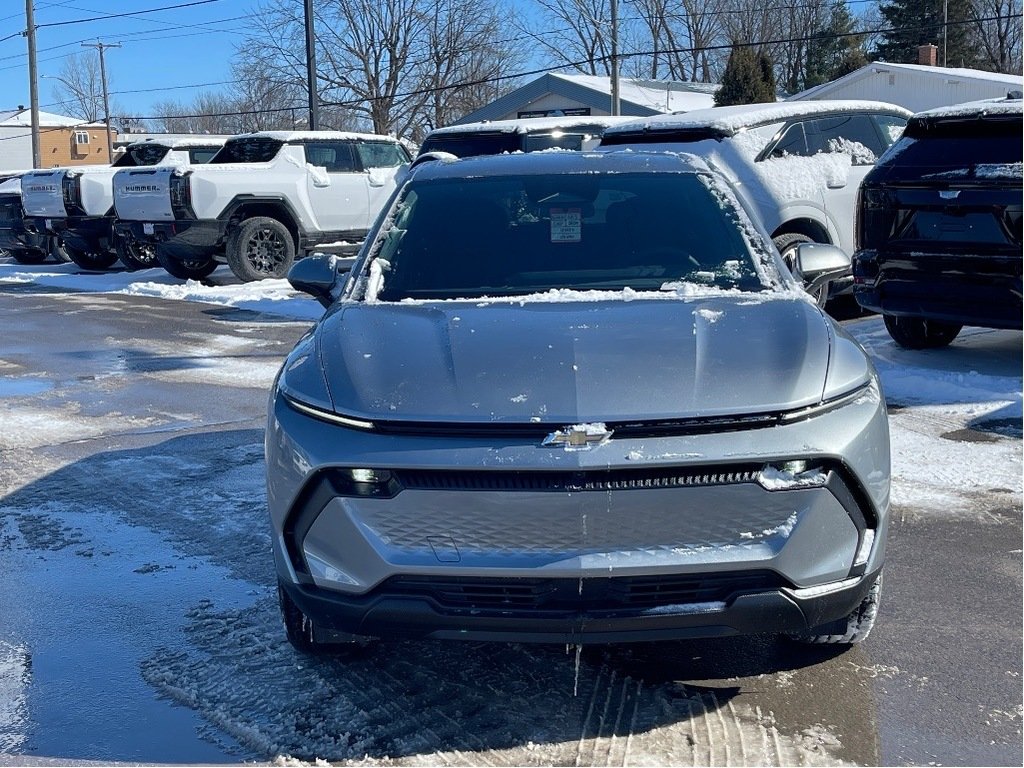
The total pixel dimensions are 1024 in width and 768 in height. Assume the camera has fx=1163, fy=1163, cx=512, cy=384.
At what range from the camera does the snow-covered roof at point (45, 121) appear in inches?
3467

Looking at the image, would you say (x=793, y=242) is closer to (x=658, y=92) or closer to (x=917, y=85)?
(x=917, y=85)

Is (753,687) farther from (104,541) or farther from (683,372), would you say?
(104,541)

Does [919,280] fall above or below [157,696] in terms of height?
above

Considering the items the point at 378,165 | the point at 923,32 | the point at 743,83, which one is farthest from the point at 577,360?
the point at 923,32

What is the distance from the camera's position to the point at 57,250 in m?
21.4

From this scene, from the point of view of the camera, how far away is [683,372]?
10.1 feet

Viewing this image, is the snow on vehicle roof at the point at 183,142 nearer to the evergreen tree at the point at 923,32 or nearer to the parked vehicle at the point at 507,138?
the parked vehicle at the point at 507,138

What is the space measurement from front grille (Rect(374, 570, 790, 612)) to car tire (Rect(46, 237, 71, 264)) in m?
18.4

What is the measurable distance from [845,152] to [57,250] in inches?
629

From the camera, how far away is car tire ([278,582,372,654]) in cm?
340

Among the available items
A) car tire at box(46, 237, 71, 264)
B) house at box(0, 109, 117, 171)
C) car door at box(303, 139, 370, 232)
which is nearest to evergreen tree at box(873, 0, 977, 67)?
car tire at box(46, 237, 71, 264)

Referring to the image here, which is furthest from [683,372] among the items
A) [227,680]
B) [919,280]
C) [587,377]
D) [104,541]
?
[919,280]

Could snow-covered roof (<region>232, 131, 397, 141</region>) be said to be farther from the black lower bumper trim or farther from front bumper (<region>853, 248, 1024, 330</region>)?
the black lower bumper trim

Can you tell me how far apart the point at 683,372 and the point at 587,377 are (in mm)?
257
